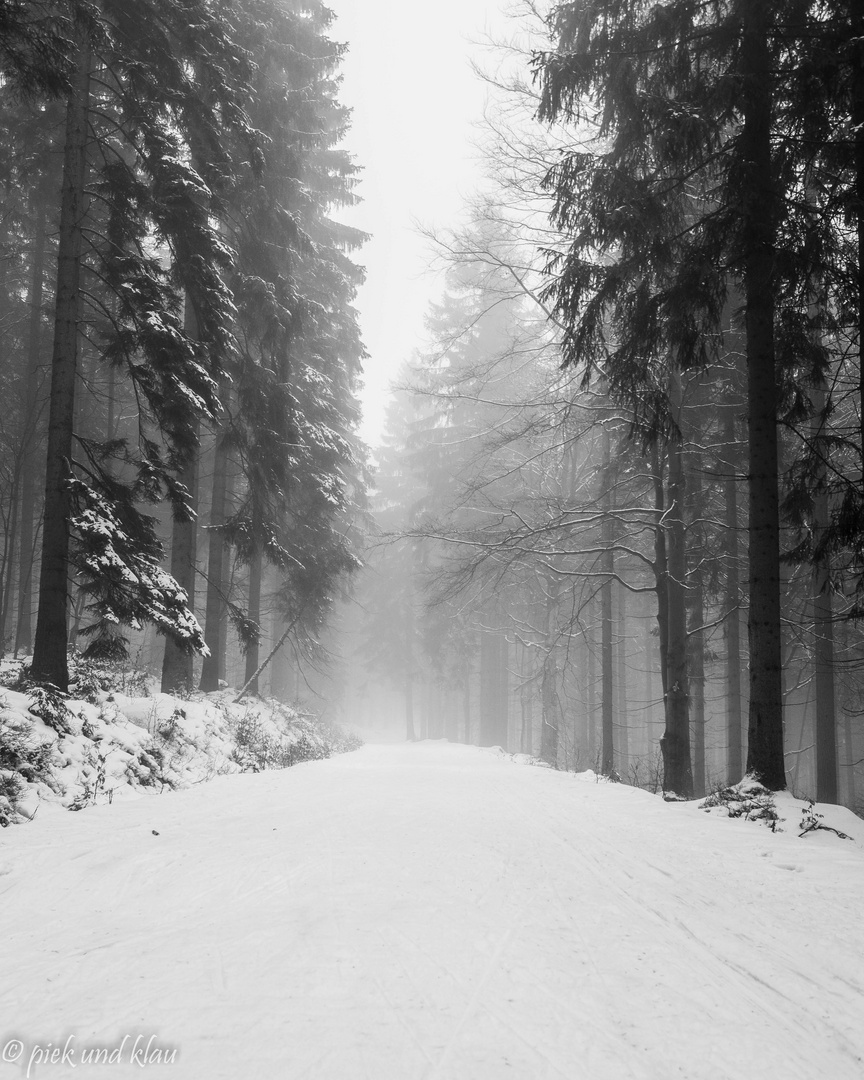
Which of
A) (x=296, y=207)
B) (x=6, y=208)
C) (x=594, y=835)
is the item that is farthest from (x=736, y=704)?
(x=6, y=208)

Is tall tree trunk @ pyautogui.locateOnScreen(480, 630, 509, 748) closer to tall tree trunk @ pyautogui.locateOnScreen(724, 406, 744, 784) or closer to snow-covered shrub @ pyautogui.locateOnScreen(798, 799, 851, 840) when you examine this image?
tall tree trunk @ pyautogui.locateOnScreen(724, 406, 744, 784)

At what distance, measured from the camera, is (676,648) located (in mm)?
9438

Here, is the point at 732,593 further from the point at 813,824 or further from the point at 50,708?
the point at 50,708

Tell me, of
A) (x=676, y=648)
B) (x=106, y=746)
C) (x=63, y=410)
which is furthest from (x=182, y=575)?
(x=676, y=648)

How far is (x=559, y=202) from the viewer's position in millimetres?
7180

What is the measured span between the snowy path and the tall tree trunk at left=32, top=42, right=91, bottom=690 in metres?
2.92

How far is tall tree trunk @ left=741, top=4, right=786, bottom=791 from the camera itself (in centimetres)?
640

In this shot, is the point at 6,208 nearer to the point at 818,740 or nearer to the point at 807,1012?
the point at 807,1012

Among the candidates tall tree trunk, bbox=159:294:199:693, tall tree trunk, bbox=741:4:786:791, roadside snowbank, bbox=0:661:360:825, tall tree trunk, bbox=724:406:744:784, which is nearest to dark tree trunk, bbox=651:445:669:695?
tall tree trunk, bbox=724:406:744:784

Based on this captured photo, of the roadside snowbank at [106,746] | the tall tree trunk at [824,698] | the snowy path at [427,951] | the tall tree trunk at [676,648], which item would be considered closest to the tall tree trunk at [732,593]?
the tall tree trunk at [676,648]

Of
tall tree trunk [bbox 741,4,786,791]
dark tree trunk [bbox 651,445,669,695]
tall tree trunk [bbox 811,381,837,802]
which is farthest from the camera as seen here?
tall tree trunk [bbox 811,381,837,802]

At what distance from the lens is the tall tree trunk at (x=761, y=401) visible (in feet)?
21.0

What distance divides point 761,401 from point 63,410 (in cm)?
822

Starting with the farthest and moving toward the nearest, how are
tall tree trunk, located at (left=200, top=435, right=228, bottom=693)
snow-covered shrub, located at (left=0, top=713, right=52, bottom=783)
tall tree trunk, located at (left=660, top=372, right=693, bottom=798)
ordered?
tall tree trunk, located at (left=200, top=435, right=228, bottom=693) < tall tree trunk, located at (left=660, top=372, right=693, bottom=798) < snow-covered shrub, located at (left=0, top=713, right=52, bottom=783)
